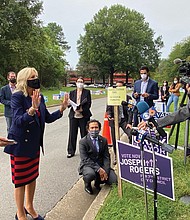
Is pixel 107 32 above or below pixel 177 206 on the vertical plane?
above

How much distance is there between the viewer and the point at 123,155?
3.63m

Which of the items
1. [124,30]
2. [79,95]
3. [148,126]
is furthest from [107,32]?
[148,126]

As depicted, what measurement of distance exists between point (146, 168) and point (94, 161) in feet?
4.49

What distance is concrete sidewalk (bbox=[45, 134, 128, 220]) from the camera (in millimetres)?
3678

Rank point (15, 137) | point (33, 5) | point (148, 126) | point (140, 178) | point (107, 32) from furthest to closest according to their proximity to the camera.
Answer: point (107, 32) → point (33, 5) → point (140, 178) → point (15, 137) → point (148, 126)

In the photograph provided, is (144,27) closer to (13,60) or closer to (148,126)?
(13,60)

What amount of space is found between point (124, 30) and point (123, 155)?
195ft

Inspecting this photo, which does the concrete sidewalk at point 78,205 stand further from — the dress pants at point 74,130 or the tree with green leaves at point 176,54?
the tree with green leaves at point 176,54

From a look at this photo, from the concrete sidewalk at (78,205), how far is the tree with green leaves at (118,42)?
5507cm

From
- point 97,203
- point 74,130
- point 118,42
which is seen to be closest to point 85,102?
point 74,130

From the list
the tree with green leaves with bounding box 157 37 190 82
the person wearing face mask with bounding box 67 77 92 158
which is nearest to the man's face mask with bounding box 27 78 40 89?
the person wearing face mask with bounding box 67 77 92 158

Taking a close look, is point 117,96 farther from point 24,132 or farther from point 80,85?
point 80,85

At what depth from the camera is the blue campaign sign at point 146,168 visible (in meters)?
3.19

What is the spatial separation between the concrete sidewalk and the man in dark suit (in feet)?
0.47
